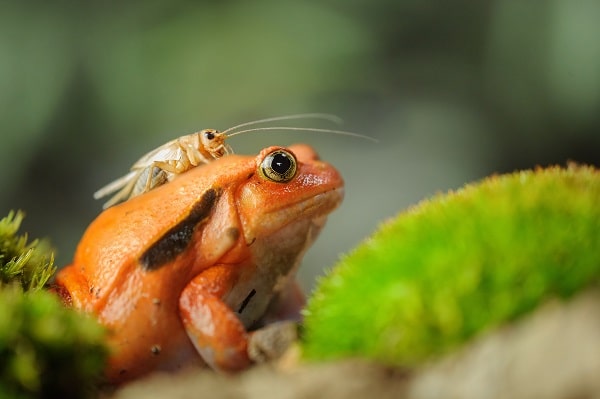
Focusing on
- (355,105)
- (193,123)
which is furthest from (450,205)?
(355,105)

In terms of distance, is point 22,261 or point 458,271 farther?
point 22,261

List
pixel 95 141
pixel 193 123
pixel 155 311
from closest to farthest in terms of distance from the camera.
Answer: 1. pixel 155 311
2. pixel 193 123
3. pixel 95 141

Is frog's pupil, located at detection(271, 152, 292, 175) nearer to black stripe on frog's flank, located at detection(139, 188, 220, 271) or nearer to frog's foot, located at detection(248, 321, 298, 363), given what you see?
black stripe on frog's flank, located at detection(139, 188, 220, 271)

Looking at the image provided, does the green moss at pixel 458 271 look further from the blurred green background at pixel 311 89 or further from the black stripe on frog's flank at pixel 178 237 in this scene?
the blurred green background at pixel 311 89

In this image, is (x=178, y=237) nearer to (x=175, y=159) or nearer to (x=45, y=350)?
(x=175, y=159)

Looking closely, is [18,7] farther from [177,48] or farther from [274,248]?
[274,248]

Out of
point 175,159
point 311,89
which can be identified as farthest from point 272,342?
point 311,89
